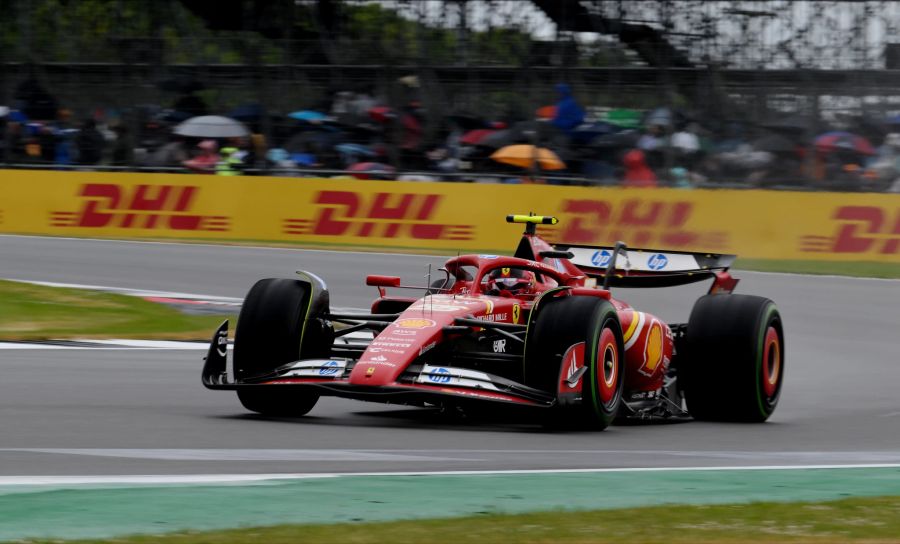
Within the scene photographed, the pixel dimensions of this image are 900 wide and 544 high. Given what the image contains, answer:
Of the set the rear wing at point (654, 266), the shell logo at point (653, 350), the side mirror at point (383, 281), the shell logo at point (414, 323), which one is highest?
the side mirror at point (383, 281)

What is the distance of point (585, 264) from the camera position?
449 inches

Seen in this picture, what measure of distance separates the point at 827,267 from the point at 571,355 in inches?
580

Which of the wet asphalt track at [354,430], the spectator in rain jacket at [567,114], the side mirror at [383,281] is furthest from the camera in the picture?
the spectator in rain jacket at [567,114]

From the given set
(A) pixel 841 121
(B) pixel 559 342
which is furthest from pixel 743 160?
(B) pixel 559 342

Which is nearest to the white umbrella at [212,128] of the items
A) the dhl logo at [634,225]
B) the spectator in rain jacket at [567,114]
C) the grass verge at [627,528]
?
the spectator in rain jacket at [567,114]

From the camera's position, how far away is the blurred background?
24422mm

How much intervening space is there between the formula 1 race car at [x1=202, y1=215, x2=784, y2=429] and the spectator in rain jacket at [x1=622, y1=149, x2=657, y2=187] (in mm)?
13090

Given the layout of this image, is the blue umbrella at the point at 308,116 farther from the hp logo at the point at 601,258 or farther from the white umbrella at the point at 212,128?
the hp logo at the point at 601,258

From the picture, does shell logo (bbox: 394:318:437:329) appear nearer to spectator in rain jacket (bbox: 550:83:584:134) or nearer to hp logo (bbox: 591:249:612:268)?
hp logo (bbox: 591:249:612:268)

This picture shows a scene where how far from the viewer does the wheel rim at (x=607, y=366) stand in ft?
29.3

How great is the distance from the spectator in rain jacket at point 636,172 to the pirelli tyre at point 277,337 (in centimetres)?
1516

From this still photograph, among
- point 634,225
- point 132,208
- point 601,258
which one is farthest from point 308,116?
point 601,258

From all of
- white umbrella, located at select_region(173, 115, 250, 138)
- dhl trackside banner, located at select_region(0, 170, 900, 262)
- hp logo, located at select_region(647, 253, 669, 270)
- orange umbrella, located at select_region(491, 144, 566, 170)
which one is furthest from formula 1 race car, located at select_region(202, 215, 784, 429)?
white umbrella, located at select_region(173, 115, 250, 138)

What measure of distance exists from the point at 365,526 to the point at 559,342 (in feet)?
10.8
